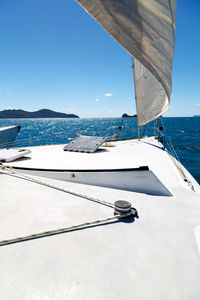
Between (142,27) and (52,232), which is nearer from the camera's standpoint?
(142,27)

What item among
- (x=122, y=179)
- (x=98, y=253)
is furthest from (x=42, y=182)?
(x=98, y=253)

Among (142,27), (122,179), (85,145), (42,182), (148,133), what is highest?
(142,27)

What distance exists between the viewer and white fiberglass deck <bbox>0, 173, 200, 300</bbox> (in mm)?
1515

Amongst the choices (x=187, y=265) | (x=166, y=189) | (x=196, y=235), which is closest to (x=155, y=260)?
(x=187, y=265)

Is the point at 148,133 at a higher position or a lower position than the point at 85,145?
lower

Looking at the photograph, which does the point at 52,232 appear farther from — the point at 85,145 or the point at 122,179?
the point at 85,145

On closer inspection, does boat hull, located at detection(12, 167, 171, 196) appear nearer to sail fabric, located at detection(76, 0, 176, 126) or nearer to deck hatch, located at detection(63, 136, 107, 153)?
sail fabric, located at detection(76, 0, 176, 126)

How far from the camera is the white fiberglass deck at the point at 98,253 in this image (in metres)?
1.51

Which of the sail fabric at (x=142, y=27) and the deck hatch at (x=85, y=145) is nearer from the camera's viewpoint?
the sail fabric at (x=142, y=27)

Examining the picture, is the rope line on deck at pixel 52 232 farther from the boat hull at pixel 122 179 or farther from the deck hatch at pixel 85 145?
the deck hatch at pixel 85 145

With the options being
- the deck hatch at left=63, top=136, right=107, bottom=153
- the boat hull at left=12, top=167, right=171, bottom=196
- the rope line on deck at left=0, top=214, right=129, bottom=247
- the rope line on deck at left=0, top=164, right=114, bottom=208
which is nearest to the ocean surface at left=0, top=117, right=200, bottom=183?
the deck hatch at left=63, top=136, right=107, bottom=153

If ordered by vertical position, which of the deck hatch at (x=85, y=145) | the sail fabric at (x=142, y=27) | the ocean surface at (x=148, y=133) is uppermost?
the sail fabric at (x=142, y=27)

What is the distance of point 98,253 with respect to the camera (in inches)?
76.2

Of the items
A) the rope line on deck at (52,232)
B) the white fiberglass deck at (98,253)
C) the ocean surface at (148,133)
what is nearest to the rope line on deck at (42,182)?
the white fiberglass deck at (98,253)
